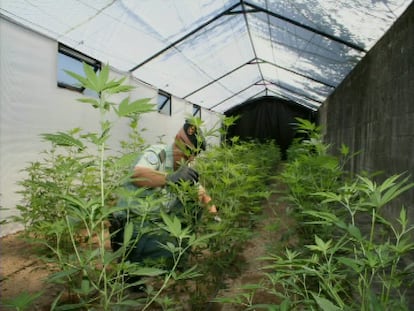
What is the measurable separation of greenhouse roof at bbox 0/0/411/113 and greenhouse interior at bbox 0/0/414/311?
28mm

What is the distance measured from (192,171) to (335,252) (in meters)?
0.86

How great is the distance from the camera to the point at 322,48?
4977 millimetres

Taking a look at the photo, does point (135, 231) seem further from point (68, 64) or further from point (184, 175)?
point (68, 64)

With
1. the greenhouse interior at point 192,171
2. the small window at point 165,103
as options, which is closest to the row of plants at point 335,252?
the greenhouse interior at point 192,171

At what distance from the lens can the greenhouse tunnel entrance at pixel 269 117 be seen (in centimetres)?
1362

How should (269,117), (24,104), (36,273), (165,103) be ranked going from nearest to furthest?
(36,273), (24,104), (165,103), (269,117)

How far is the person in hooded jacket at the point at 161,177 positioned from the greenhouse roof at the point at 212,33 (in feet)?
6.33

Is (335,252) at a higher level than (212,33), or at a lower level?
lower

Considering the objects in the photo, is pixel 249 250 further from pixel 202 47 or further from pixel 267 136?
pixel 267 136

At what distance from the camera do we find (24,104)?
10.6 ft

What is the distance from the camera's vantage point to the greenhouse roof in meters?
3.36

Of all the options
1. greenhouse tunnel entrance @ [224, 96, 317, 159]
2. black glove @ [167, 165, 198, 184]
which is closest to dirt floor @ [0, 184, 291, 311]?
black glove @ [167, 165, 198, 184]

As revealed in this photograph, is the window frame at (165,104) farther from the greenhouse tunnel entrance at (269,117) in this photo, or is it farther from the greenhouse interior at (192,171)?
the greenhouse tunnel entrance at (269,117)

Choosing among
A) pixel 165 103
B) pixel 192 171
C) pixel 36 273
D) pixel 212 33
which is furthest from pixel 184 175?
pixel 165 103
